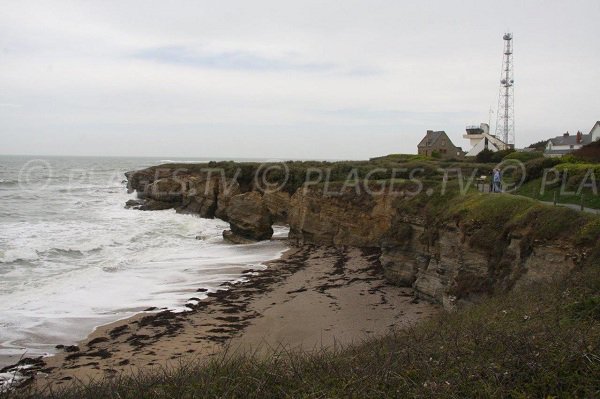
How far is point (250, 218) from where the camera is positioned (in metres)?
28.2

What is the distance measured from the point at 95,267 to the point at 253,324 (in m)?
9.75

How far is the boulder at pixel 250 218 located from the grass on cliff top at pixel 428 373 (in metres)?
20.7

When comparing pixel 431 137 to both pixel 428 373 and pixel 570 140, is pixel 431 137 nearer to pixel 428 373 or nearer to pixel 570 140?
pixel 570 140

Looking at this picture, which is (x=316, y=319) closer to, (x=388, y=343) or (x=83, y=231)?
(x=388, y=343)

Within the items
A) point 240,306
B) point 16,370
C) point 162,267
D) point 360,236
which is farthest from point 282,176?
point 16,370

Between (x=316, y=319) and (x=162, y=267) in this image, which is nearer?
(x=316, y=319)

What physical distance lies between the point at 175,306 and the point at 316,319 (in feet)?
14.3

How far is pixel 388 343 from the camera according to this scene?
25.5 ft

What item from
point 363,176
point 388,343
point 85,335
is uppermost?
point 363,176

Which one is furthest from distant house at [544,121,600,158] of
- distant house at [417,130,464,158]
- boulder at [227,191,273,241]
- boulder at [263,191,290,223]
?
boulder at [227,191,273,241]

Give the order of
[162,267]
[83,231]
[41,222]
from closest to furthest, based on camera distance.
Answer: [162,267], [83,231], [41,222]

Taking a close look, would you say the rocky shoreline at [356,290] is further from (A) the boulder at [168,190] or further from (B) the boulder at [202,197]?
(A) the boulder at [168,190]

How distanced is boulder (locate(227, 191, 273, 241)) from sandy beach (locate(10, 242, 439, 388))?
8.64 meters

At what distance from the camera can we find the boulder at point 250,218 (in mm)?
27906
